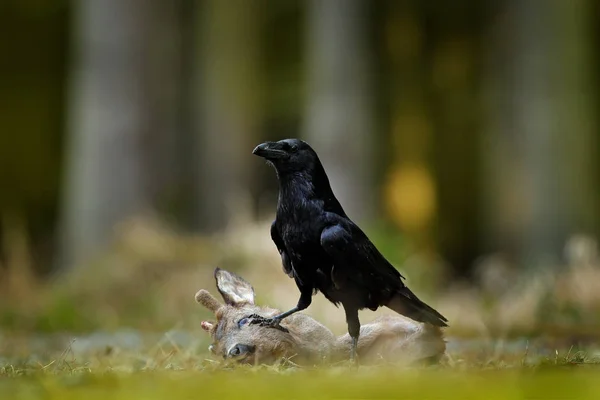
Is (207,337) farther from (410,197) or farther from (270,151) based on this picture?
(410,197)

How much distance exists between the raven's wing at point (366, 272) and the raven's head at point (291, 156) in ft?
0.51

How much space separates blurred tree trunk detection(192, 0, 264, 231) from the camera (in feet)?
37.1

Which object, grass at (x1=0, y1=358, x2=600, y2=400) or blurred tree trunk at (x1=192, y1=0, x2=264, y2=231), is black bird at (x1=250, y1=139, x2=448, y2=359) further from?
blurred tree trunk at (x1=192, y1=0, x2=264, y2=231)

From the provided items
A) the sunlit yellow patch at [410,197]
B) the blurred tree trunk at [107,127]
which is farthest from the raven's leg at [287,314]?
the sunlit yellow patch at [410,197]

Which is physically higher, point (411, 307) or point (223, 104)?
A: point (411, 307)

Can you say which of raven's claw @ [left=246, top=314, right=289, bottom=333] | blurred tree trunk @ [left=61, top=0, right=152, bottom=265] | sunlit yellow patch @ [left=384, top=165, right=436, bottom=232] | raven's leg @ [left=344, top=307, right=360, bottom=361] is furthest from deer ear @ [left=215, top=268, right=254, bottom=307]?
sunlit yellow patch @ [left=384, top=165, right=436, bottom=232]

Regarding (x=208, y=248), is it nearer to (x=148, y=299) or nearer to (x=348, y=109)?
(x=148, y=299)

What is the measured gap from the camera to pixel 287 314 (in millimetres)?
2219

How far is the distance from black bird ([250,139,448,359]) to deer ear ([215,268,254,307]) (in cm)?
12

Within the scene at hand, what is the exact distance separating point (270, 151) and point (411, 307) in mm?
463

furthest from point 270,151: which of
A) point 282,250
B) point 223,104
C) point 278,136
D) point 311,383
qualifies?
point 278,136

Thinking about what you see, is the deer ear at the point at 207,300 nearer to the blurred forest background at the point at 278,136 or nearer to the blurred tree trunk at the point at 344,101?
the blurred forest background at the point at 278,136

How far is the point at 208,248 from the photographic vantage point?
720cm

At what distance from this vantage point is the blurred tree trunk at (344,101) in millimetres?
8703
